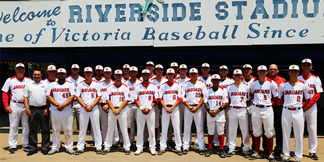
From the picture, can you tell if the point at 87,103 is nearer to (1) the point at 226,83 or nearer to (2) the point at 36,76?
(2) the point at 36,76

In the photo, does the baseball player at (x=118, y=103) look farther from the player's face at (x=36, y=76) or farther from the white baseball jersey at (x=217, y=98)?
the white baseball jersey at (x=217, y=98)

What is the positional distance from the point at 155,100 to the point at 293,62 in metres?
5.29

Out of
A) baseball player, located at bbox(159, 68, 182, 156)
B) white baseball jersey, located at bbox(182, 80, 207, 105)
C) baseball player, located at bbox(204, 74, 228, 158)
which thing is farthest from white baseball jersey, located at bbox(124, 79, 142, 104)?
baseball player, located at bbox(204, 74, 228, 158)

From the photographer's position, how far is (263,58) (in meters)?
8.05

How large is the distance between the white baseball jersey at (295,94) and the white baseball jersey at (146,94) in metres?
2.55

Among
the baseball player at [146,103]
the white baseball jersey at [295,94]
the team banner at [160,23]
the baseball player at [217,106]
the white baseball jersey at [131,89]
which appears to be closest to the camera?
the white baseball jersey at [295,94]

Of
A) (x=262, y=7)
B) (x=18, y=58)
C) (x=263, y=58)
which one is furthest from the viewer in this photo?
(x=18, y=58)

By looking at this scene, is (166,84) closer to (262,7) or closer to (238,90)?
(238,90)

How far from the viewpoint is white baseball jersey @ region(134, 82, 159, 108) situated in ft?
17.5

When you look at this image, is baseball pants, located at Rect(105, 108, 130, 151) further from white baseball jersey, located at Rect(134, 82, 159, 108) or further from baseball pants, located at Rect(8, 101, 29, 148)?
baseball pants, located at Rect(8, 101, 29, 148)

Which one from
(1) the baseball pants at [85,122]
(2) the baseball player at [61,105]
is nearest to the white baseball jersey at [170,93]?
(1) the baseball pants at [85,122]

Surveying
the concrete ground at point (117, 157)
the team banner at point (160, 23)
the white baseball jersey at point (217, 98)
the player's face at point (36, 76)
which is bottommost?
the concrete ground at point (117, 157)

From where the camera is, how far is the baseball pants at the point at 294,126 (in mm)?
4766

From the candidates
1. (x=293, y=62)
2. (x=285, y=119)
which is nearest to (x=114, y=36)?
(x=285, y=119)
